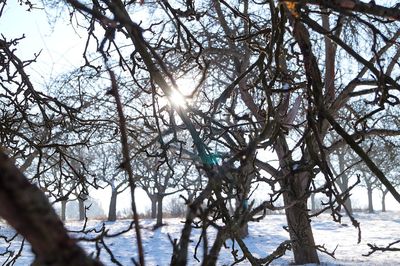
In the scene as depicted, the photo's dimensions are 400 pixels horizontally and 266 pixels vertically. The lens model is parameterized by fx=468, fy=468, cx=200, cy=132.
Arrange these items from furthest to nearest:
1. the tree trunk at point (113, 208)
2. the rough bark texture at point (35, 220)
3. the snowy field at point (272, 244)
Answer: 1. the tree trunk at point (113, 208)
2. the snowy field at point (272, 244)
3. the rough bark texture at point (35, 220)

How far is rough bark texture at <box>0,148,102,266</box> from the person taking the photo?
0.93 ft

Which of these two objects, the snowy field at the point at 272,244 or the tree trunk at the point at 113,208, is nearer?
the snowy field at the point at 272,244

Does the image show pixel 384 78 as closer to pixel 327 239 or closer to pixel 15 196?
pixel 15 196

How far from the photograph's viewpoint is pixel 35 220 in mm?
286

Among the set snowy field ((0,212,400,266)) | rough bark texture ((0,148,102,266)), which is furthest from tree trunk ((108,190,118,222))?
rough bark texture ((0,148,102,266))

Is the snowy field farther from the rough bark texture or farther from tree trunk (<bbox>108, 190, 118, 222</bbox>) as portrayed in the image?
the rough bark texture

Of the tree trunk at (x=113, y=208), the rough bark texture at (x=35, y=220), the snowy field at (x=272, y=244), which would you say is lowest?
the snowy field at (x=272, y=244)

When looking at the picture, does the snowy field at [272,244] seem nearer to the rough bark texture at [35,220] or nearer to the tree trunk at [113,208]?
the tree trunk at [113,208]

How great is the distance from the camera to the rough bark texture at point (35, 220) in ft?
0.93

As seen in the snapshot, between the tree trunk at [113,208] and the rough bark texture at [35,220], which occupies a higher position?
the rough bark texture at [35,220]

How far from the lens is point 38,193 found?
31cm

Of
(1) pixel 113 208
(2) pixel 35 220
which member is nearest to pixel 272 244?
(1) pixel 113 208

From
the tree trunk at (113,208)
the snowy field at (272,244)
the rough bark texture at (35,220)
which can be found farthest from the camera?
the tree trunk at (113,208)

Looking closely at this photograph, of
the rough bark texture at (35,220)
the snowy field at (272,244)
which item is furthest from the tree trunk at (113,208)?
the rough bark texture at (35,220)
